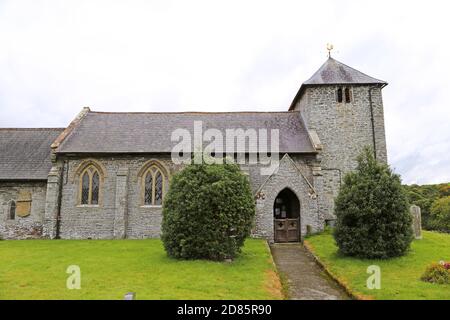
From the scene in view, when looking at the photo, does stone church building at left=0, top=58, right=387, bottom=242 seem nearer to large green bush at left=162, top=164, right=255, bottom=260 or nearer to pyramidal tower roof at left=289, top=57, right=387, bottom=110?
pyramidal tower roof at left=289, top=57, right=387, bottom=110

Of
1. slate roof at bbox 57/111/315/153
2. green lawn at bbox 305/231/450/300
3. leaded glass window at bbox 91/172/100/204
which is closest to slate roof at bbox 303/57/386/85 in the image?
slate roof at bbox 57/111/315/153

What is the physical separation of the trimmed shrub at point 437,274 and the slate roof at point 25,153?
2410cm

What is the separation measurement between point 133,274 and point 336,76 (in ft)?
73.8

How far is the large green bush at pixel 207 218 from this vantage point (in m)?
14.8

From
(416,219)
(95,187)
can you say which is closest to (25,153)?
(95,187)

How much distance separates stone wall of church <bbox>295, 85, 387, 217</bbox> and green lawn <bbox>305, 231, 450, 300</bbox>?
7735 mm

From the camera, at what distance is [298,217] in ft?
70.7

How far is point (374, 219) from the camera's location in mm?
15273

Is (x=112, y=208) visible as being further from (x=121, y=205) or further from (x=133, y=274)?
(x=133, y=274)

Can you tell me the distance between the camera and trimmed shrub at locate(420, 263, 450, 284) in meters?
11.6

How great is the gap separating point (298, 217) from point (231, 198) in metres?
7.97

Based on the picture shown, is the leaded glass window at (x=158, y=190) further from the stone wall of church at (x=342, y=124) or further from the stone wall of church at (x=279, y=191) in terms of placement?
the stone wall of church at (x=342, y=124)
